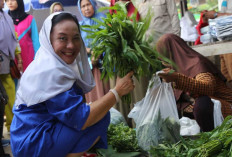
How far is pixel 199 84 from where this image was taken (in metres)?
2.78

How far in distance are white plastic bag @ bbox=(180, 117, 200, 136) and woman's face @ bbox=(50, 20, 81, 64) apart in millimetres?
1368

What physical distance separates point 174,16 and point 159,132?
191 centimetres

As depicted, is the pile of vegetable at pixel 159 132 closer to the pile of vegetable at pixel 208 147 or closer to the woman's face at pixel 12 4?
the pile of vegetable at pixel 208 147

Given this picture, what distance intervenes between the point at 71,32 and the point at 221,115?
153 cm

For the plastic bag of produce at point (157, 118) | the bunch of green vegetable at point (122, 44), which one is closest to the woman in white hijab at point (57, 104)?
the bunch of green vegetable at point (122, 44)

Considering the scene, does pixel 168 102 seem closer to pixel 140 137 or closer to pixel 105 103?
pixel 140 137

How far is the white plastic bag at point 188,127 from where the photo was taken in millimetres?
2979

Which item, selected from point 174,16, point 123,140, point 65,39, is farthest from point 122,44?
point 174,16

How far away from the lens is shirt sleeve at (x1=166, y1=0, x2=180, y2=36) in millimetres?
3871

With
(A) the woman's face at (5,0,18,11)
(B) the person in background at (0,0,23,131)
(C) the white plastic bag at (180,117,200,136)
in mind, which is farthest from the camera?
(A) the woman's face at (5,0,18,11)

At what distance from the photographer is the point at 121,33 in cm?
234

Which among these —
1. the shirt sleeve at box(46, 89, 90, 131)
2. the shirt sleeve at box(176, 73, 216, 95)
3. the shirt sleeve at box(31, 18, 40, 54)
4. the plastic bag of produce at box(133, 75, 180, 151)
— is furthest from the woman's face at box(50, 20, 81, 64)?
the shirt sleeve at box(31, 18, 40, 54)

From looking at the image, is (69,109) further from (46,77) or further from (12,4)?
(12,4)

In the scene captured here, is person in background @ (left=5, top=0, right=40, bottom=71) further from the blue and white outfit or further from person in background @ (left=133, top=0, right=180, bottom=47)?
the blue and white outfit
